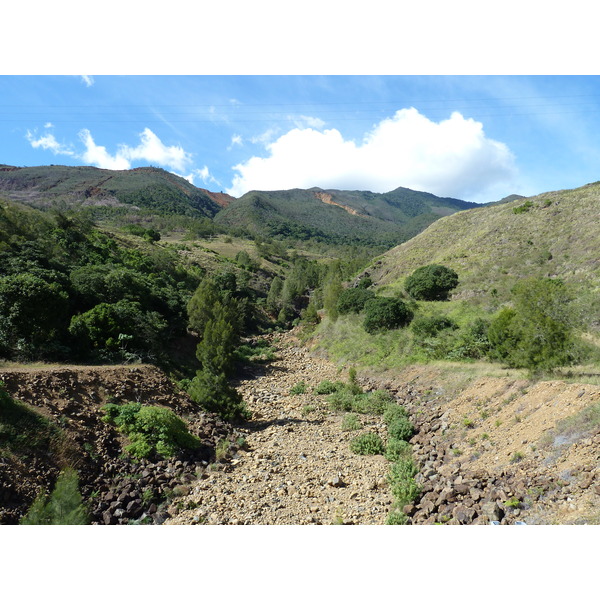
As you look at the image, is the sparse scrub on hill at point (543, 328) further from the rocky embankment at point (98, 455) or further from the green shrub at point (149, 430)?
the green shrub at point (149, 430)

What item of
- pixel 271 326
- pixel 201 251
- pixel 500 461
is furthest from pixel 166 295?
pixel 201 251

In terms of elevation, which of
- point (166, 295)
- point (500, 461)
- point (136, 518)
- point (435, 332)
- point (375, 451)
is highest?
point (166, 295)

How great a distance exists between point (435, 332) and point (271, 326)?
2593 centimetres

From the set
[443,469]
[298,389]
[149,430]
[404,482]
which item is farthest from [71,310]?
[443,469]

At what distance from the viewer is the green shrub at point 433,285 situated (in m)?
32.1

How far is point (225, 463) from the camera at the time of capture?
12078mm

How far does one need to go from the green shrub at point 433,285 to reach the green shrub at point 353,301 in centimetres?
427

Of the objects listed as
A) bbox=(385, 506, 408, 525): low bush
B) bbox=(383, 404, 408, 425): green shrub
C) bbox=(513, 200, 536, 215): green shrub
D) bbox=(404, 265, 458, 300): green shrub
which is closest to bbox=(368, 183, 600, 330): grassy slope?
bbox=(513, 200, 536, 215): green shrub

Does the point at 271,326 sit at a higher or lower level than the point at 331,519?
higher

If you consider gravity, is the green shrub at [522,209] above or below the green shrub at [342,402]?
above

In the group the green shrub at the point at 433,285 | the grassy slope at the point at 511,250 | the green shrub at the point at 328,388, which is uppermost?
the grassy slope at the point at 511,250

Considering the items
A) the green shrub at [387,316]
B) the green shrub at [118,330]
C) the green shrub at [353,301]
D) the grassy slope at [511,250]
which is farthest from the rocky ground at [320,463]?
the green shrub at [353,301]

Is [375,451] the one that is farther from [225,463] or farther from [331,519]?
[225,463]

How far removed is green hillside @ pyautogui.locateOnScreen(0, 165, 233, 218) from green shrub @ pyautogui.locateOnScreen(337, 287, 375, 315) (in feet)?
369
